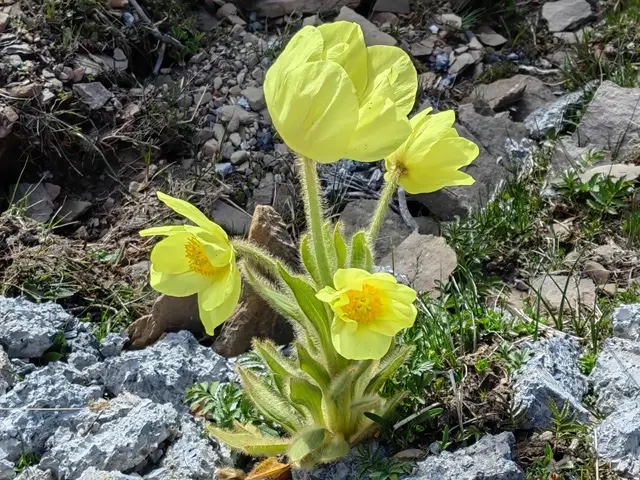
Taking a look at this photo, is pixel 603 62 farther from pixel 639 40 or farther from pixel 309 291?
pixel 309 291

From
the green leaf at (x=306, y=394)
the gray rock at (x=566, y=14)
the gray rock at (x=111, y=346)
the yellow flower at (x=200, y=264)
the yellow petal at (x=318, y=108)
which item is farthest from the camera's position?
the gray rock at (x=566, y=14)

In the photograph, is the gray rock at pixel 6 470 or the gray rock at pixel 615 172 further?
the gray rock at pixel 615 172

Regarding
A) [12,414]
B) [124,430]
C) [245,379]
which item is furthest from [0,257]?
[245,379]

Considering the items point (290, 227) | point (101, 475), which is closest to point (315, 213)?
point (101, 475)

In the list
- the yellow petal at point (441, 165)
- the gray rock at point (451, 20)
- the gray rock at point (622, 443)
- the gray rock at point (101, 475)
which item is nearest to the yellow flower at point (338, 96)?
the yellow petal at point (441, 165)

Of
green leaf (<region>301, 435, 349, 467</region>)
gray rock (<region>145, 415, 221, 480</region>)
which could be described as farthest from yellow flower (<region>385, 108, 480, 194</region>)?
gray rock (<region>145, 415, 221, 480</region>)

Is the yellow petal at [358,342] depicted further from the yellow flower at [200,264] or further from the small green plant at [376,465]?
the small green plant at [376,465]

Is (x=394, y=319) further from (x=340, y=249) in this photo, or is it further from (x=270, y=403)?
(x=270, y=403)

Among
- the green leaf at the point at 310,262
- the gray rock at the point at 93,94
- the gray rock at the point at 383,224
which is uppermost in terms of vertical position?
the green leaf at the point at 310,262
